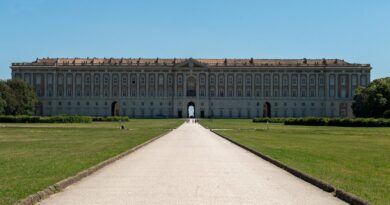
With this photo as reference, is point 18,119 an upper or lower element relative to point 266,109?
lower

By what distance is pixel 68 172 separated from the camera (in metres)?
16.6

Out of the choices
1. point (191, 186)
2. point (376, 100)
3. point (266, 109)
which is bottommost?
point (191, 186)

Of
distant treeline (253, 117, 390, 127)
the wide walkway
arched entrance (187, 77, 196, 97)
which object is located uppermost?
arched entrance (187, 77, 196, 97)

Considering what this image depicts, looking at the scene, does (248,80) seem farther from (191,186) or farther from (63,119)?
(191,186)

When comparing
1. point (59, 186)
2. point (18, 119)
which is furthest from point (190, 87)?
point (59, 186)

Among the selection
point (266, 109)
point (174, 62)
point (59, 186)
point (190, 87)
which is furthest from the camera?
point (174, 62)

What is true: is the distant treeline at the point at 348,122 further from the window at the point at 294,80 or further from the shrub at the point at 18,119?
the window at the point at 294,80

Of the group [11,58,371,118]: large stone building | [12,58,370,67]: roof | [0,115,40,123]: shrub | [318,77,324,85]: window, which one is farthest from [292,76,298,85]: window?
[0,115,40,123]: shrub

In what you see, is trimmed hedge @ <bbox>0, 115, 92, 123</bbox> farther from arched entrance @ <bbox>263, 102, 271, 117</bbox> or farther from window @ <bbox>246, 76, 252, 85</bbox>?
arched entrance @ <bbox>263, 102, 271, 117</bbox>

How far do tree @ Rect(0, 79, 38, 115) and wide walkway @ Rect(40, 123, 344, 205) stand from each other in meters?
91.5

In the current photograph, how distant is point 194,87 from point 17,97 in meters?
56.5

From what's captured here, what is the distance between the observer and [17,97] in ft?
380

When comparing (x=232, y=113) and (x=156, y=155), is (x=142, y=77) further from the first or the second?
(x=156, y=155)

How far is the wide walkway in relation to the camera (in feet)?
41.0
